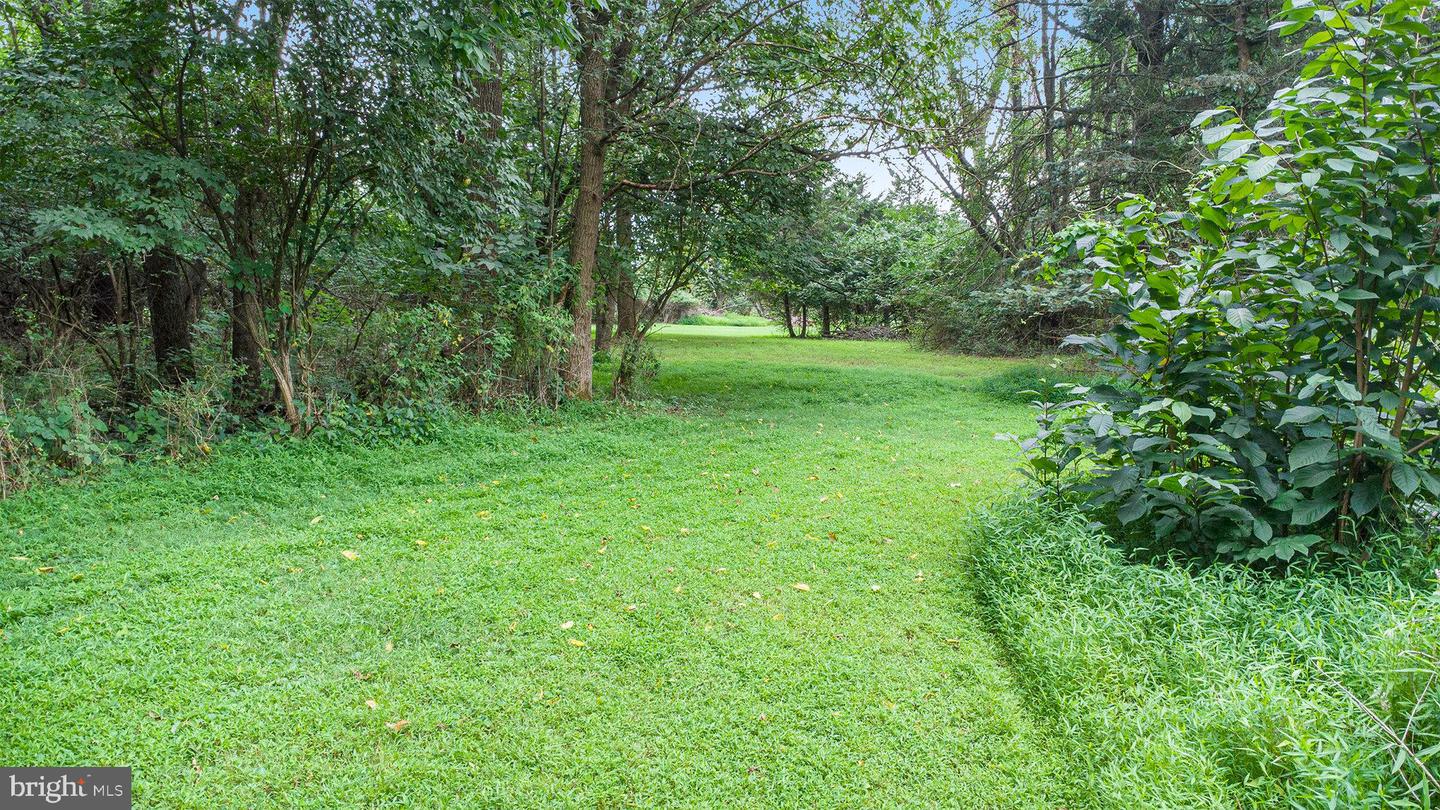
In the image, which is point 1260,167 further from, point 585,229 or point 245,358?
point 245,358

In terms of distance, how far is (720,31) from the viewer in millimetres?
6496

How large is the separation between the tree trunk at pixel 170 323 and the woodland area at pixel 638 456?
1.6 inches

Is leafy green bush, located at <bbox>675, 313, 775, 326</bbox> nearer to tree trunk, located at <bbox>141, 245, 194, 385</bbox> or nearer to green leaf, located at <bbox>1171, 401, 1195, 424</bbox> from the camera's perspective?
tree trunk, located at <bbox>141, 245, 194, 385</bbox>

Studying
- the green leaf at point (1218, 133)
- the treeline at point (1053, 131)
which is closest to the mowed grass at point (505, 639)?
the green leaf at point (1218, 133)

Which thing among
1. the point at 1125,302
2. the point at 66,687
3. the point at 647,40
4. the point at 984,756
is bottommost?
the point at 984,756

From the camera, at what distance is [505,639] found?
8.98 feet

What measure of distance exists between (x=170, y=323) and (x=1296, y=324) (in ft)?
25.2

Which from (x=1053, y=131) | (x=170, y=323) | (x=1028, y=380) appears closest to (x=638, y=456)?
(x=170, y=323)

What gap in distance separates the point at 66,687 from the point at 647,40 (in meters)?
6.30

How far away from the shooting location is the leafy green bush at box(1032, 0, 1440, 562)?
2479mm

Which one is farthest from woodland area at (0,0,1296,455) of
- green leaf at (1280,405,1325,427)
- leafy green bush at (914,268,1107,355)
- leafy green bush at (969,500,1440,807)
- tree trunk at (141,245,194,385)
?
leafy green bush at (969,500,1440,807)

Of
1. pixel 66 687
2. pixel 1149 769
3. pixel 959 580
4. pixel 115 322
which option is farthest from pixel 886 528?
pixel 115 322

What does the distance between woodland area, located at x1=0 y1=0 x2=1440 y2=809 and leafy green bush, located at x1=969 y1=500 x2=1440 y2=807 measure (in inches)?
0.7

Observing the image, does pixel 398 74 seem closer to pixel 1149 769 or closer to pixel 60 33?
pixel 60 33
